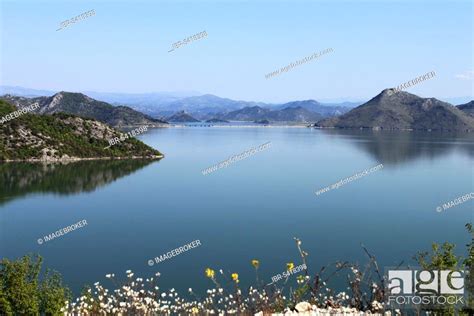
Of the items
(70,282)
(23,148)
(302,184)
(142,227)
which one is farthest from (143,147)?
(70,282)

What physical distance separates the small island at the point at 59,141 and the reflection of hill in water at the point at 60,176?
3794mm

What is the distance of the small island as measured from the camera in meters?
77.9
